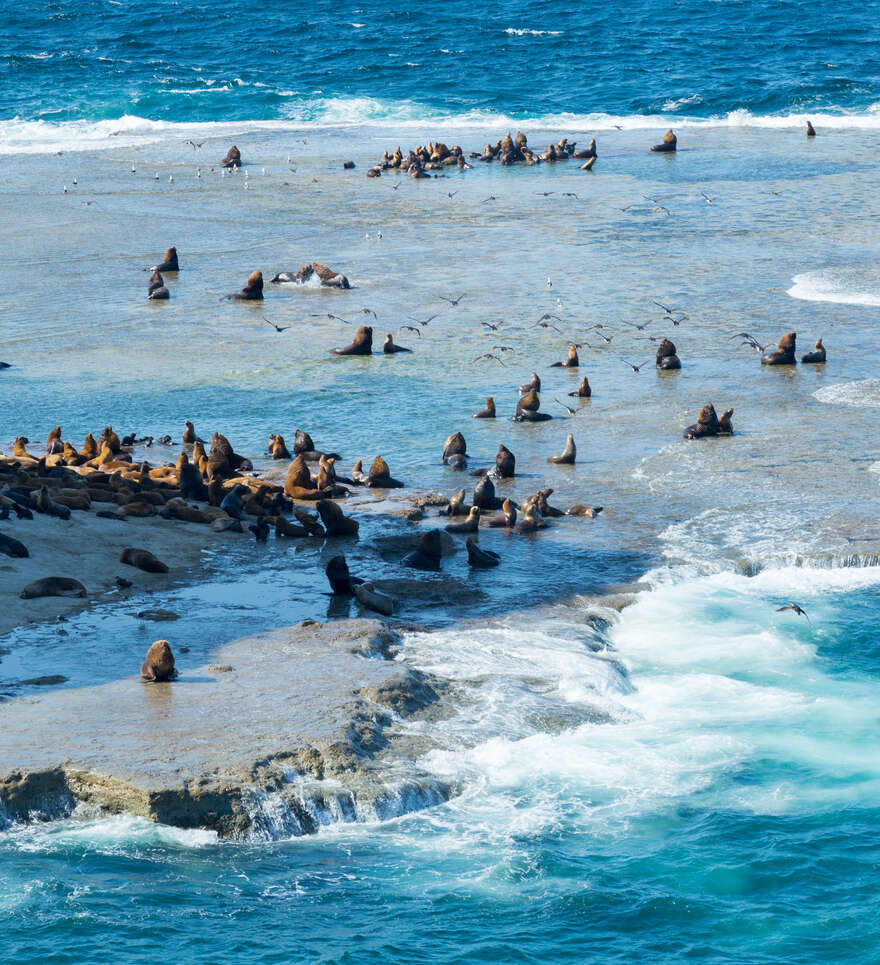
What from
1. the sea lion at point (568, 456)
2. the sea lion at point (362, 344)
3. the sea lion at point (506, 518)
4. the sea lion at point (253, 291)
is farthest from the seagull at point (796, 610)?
the sea lion at point (253, 291)

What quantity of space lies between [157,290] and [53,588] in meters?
16.9

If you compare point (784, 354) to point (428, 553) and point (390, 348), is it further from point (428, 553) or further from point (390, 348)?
point (428, 553)

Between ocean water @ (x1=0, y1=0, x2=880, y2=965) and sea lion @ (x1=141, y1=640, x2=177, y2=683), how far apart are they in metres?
0.55

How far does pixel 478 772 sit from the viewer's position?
12352mm

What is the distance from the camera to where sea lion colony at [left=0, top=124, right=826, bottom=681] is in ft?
56.0

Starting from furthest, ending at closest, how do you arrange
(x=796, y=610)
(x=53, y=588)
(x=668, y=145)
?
(x=668, y=145) < (x=796, y=610) < (x=53, y=588)

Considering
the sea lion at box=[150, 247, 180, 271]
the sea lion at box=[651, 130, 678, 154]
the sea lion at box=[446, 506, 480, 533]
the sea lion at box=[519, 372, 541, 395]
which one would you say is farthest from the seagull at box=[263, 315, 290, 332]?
the sea lion at box=[651, 130, 678, 154]

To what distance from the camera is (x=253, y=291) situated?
1219 inches

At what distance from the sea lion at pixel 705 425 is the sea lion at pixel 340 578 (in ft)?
24.1

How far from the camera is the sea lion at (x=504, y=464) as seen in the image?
66.5 ft

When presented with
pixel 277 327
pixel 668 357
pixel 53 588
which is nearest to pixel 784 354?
pixel 668 357

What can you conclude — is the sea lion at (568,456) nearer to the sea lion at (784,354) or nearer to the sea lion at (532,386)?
the sea lion at (532,386)

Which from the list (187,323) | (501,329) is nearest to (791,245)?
(501,329)

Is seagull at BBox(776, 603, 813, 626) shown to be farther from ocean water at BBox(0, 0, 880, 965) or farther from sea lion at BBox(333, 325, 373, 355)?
sea lion at BBox(333, 325, 373, 355)
